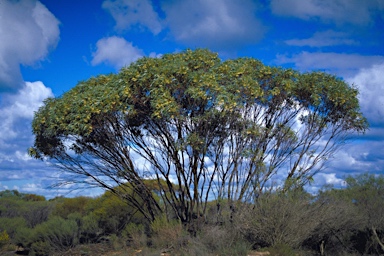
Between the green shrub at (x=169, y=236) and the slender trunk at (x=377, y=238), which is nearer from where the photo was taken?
the slender trunk at (x=377, y=238)

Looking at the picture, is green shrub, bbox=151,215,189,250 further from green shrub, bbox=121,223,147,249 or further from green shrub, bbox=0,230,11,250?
green shrub, bbox=0,230,11,250

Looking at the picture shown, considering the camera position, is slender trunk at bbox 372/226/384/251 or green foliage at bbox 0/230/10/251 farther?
green foliage at bbox 0/230/10/251

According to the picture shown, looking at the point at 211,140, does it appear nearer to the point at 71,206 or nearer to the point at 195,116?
the point at 195,116

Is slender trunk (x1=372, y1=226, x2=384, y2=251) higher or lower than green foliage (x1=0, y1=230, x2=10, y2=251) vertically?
lower

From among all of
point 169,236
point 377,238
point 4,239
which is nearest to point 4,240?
point 4,239

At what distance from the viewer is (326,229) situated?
14.0 meters

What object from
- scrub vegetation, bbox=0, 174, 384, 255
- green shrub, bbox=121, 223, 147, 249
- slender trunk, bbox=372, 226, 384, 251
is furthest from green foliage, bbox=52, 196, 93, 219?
slender trunk, bbox=372, 226, 384, 251

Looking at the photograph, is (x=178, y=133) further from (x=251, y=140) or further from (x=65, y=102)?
(x=65, y=102)

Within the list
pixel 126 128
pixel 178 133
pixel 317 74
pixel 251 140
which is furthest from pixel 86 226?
pixel 317 74

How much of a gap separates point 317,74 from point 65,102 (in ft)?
32.1

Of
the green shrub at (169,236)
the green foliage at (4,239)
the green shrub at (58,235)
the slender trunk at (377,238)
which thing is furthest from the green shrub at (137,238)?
the slender trunk at (377,238)

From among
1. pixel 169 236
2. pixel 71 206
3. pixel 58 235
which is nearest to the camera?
pixel 169 236

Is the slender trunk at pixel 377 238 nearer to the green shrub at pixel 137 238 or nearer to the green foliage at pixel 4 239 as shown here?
the green shrub at pixel 137 238

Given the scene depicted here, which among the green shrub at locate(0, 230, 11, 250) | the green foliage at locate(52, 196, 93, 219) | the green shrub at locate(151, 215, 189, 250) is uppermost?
the green foliage at locate(52, 196, 93, 219)
